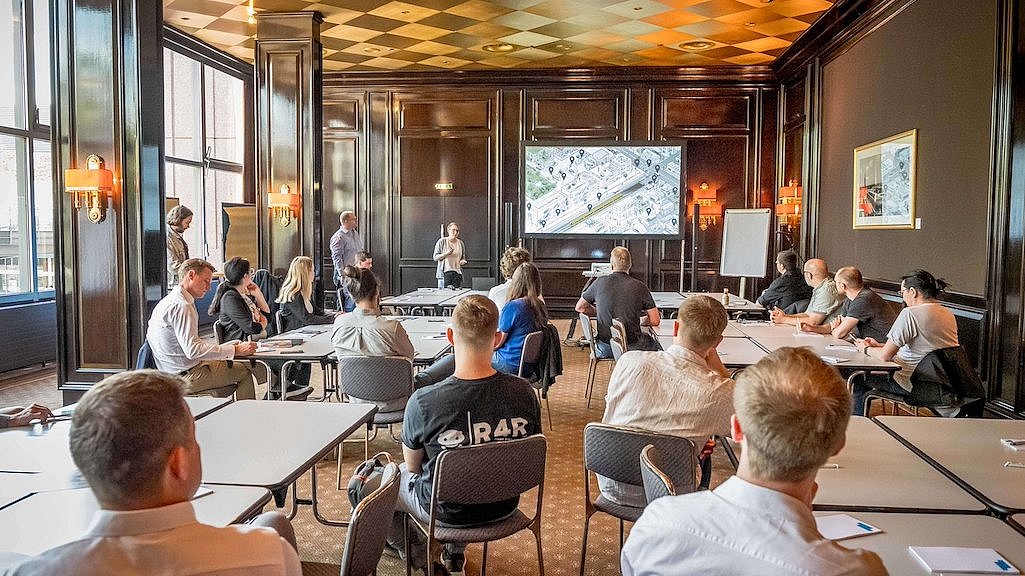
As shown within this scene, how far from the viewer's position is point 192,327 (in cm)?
460

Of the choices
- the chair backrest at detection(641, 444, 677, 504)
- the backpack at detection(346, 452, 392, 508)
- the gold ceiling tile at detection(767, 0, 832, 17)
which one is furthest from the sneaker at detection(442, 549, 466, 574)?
the gold ceiling tile at detection(767, 0, 832, 17)

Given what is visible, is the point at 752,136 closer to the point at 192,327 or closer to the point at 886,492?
the point at 192,327

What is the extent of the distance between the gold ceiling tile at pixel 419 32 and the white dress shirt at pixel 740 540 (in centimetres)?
940

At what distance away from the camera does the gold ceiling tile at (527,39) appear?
10.4 metres

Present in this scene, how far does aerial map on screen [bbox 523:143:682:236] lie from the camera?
488 inches

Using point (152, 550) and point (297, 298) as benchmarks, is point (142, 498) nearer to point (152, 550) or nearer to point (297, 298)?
point (152, 550)

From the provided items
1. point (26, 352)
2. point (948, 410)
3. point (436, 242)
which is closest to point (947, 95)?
point (948, 410)

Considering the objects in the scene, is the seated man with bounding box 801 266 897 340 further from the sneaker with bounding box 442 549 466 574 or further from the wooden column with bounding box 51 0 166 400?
the wooden column with bounding box 51 0 166 400

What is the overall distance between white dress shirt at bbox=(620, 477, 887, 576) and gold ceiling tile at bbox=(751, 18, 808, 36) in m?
9.24

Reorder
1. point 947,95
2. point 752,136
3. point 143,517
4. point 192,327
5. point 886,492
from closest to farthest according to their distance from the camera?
1. point 143,517
2. point 886,492
3. point 192,327
4. point 947,95
5. point 752,136

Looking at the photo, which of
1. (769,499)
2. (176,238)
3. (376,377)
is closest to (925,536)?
(769,499)

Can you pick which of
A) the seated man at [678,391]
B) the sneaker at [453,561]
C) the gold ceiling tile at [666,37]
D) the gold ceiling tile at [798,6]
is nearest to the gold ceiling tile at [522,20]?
the gold ceiling tile at [666,37]

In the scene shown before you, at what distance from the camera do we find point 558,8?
9.20 m

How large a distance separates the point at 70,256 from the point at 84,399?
4.99 metres
